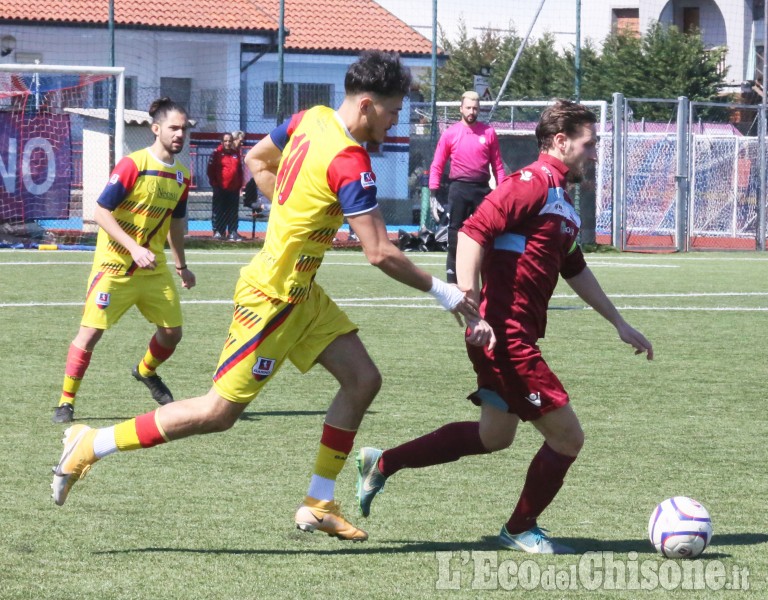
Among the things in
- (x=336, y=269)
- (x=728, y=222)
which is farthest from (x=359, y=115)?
(x=728, y=222)

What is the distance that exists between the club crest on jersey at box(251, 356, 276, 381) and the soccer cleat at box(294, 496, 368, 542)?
56 cm

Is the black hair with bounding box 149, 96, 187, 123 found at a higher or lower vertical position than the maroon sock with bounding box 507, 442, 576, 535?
higher

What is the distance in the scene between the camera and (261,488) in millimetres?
6055

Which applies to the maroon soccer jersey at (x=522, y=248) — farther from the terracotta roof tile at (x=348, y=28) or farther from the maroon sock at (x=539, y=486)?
the terracotta roof tile at (x=348, y=28)

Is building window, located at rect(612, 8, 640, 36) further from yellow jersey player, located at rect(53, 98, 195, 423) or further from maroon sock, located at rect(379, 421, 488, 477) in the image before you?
maroon sock, located at rect(379, 421, 488, 477)

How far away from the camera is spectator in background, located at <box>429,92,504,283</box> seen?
14.4m

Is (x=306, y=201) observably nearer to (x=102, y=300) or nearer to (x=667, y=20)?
(x=102, y=300)

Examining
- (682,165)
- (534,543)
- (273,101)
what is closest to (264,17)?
(273,101)

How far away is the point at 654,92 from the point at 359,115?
129 ft

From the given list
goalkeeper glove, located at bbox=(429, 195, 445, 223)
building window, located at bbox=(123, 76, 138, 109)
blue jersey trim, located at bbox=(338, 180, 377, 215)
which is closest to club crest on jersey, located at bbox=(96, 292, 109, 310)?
blue jersey trim, located at bbox=(338, 180, 377, 215)

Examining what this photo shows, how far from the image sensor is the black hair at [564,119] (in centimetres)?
514

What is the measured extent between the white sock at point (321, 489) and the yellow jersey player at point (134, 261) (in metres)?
→ 2.81

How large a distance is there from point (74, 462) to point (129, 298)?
2.86 meters

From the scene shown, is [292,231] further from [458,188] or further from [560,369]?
[458,188]
